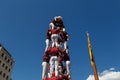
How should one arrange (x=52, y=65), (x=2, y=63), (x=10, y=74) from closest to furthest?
(x=52, y=65) → (x=2, y=63) → (x=10, y=74)

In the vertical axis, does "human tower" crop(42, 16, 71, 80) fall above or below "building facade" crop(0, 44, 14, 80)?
below

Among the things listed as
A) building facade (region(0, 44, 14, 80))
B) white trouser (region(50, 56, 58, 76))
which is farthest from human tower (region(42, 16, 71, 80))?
building facade (region(0, 44, 14, 80))

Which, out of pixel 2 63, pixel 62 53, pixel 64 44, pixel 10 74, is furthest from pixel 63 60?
pixel 10 74

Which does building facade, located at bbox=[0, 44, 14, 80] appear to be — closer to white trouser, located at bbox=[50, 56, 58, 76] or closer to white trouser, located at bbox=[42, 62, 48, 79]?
white trouser, located at bbox=[42, 62, 48, 79]

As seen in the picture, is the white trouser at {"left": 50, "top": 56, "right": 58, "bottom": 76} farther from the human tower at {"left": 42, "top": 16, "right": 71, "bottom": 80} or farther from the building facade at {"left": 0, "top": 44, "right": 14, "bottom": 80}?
the building facade at {"left": 0, "top": 44, "right": 14, "bottom": 80}

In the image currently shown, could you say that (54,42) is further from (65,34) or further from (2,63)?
(2,63)

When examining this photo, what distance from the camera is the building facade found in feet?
180

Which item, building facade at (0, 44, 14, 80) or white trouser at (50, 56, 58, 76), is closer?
white trouser at (50, 56, 58, 76)

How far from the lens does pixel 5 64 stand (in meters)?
57.2

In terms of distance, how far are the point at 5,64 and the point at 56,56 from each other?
37340mm

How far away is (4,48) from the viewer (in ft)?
193

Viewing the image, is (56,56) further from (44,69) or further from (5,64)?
(5,64)

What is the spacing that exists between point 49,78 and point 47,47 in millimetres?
5928

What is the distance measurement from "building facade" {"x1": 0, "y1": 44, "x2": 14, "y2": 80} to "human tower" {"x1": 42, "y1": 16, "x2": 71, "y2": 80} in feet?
106
